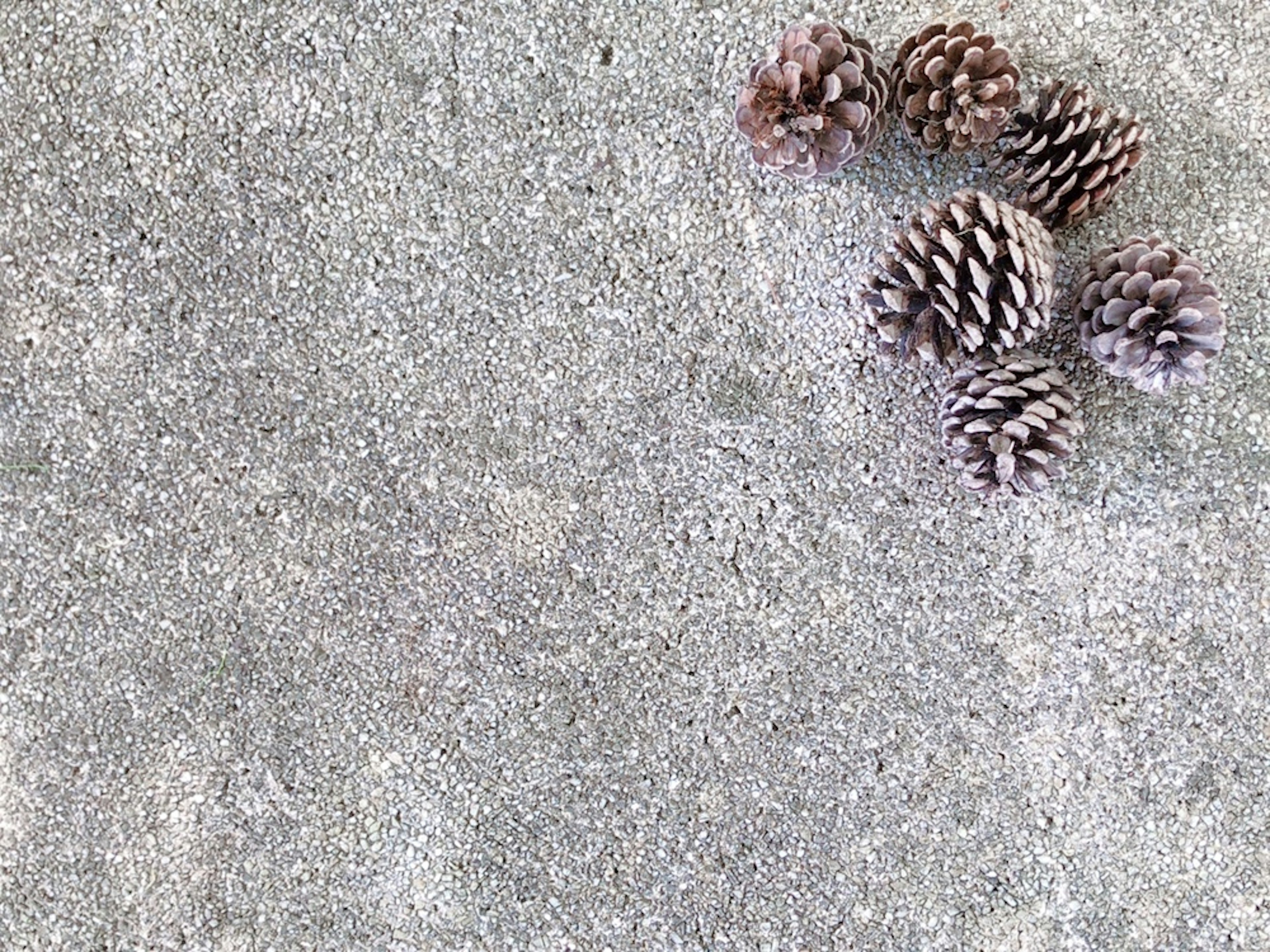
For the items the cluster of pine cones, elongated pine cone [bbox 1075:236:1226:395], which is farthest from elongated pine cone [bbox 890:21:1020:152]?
elongated pine cone [bbox 1075:236:1226:395]

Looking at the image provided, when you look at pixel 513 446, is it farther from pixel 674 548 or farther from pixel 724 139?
pixel 724 139

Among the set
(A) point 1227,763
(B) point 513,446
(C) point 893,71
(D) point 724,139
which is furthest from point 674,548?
(A) point 1227,763

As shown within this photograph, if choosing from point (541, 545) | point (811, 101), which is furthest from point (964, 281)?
point (541, 545)

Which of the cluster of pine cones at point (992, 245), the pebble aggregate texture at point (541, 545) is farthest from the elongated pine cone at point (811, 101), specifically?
the pebble aggregate texture at point (541, 545)

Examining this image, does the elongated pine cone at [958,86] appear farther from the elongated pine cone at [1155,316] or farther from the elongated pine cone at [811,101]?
the elongated pine cone at [1155,316]

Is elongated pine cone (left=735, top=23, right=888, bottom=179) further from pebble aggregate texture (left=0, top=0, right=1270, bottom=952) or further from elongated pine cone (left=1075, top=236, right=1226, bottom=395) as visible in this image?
elongated pine cone (left=1075, top=236, right=1226, bottom=395)

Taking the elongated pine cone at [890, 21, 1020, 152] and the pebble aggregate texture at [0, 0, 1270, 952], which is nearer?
the elongated pine cone at [890, 21, 1020, 152]
